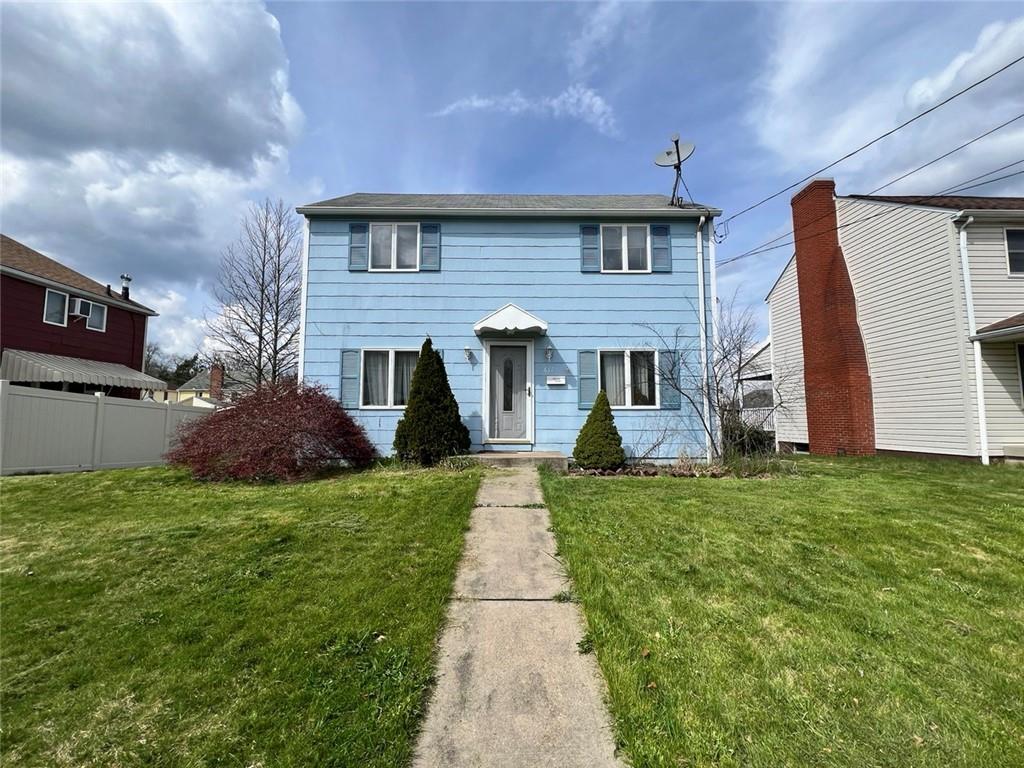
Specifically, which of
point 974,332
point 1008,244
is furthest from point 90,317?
point 1008,244

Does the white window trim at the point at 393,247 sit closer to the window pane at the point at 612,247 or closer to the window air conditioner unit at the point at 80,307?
the window pane at the point at 612,247

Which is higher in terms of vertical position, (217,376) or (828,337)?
(828,337)

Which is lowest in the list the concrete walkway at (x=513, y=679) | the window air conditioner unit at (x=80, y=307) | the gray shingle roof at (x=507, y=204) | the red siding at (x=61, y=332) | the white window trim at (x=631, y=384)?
the concrete walkway at (x=513, y=679)

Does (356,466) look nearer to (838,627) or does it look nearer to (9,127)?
(9,127)

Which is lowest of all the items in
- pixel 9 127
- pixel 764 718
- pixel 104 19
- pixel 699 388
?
pixel 764 718

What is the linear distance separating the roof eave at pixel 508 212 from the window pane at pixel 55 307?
12.1m

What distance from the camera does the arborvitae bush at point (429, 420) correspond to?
8.99m

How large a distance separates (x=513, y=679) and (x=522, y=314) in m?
8.22

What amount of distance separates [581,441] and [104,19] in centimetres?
964

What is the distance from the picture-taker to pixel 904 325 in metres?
12.5

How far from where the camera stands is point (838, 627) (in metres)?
3.01

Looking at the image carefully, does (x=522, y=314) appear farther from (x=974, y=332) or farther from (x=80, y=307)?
(x=80, y=307)

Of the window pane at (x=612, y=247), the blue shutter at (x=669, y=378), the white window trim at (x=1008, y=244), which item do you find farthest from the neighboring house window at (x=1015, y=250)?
the window pane at (x=612, y=247)

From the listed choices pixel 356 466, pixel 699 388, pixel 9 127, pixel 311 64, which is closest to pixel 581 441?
pixel 699 388
